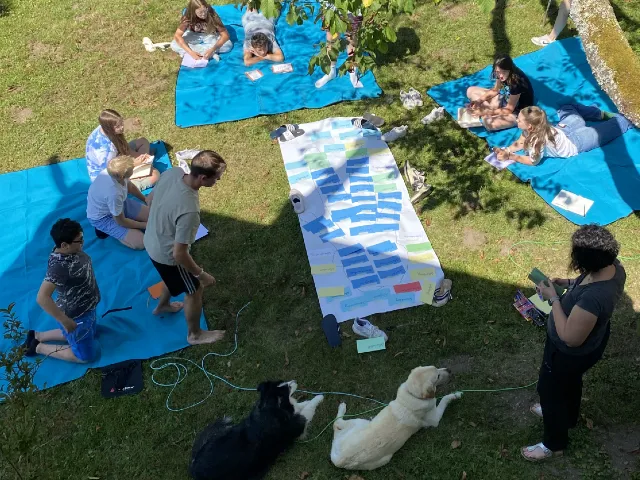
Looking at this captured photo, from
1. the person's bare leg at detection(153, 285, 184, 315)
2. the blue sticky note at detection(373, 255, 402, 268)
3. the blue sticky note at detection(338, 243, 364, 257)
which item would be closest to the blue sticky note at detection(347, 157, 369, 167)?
the blue sticky note at detection(338, 243, 364, 257)

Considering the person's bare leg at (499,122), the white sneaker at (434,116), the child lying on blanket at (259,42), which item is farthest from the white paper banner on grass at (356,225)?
the child lying on blanket at (259,42)

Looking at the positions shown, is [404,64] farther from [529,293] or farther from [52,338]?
[52,338]

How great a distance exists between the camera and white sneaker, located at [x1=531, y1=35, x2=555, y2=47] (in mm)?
9320

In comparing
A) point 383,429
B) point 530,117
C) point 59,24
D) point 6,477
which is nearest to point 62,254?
point 6,477

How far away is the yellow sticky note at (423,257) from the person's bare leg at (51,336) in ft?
12.8

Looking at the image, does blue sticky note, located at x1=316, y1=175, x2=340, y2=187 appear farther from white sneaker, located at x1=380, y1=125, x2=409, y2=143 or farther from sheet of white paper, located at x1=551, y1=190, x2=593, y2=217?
sheet of white paper, located at x1=551, y1=190, x2=593, y2=217

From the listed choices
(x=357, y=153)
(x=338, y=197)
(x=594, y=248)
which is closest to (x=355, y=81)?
(x=357, y=153)

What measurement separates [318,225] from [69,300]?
3001 mm

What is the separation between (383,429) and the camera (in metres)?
4.42

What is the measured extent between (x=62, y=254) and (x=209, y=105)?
14.2ft

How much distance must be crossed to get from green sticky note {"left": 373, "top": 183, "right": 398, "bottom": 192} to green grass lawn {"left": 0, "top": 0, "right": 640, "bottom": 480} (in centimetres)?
49

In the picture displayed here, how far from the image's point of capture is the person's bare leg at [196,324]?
535cm

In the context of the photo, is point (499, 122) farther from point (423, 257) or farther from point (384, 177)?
point (423, 257)

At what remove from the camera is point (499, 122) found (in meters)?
7.82
